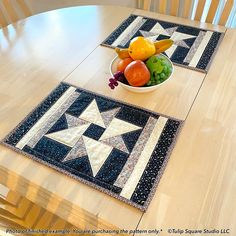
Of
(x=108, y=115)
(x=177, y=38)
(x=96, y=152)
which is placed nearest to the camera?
(x=96, y=152)

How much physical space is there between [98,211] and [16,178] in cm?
26

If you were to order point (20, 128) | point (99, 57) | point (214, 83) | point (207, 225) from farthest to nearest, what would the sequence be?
1. point (99, 57)
2. point (214, 83)
3. point (20, 128)
4. point (207, 225)

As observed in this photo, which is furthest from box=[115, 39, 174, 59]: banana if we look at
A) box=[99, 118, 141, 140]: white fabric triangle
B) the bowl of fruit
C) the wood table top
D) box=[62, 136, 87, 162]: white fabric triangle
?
box=[62, 136, 87, 162]: white fabric triangle

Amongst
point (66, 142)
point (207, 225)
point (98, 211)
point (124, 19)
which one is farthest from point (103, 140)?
→ point (124, 19)

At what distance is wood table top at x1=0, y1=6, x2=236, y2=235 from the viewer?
0.63 meters

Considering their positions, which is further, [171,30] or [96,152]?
[171,30]

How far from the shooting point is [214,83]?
3.05 feet

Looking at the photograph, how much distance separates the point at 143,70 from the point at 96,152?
0.30 meters

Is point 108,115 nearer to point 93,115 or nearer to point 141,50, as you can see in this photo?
point 93,115

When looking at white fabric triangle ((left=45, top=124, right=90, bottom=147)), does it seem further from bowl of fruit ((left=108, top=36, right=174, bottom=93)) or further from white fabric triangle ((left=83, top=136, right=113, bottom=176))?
bowl of fruit ((left=108, top=36, right=174, bottom=93))

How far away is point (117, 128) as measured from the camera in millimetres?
812

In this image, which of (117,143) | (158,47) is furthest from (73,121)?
(158,47)

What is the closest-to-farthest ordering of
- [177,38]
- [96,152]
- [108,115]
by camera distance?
[96,152] → [108,115] → [177,38]

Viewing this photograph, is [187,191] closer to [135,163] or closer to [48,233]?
[135,163]
